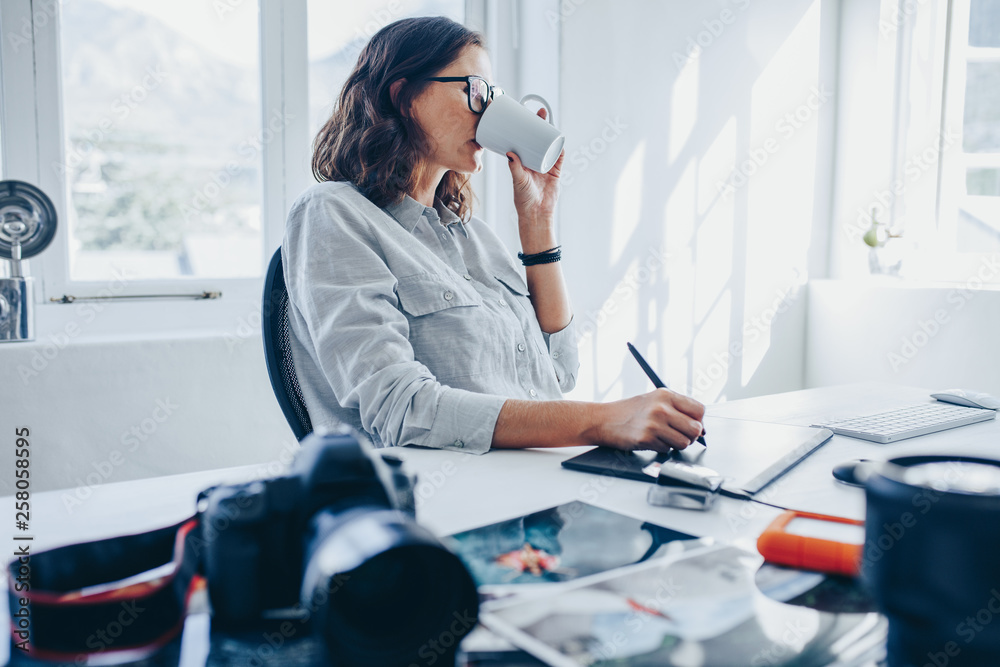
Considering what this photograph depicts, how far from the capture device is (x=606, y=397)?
8.66ft

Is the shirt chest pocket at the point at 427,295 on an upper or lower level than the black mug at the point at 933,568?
upper

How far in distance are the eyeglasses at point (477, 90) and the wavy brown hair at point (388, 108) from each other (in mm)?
25

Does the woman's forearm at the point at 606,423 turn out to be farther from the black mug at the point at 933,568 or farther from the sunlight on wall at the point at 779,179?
the sunlight on wall at the point at 779,179

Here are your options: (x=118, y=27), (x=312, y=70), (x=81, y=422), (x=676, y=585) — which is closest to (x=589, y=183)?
(x=312, y=70)

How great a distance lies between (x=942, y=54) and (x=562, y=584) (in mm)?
3116

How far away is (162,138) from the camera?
2.01 metres

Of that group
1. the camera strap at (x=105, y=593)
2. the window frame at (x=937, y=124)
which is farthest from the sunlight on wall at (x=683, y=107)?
the camera strap at (x=105, y=593)

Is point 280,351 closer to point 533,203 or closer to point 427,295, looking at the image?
point 427,295

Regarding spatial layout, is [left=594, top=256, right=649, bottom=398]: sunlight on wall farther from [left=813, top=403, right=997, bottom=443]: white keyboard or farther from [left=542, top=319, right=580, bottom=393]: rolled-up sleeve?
[left=813, top=403, right=997, bottom=443]: white keyboard

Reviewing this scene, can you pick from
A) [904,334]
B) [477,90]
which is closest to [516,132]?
[477,90]

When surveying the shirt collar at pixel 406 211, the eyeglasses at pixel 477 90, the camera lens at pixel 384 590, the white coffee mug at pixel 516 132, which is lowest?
the camera lens at pixel 384 590

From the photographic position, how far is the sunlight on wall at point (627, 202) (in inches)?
103

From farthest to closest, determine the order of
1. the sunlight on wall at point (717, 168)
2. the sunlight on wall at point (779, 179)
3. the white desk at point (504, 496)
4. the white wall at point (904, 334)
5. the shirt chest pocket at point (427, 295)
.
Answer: the sunlight on wall at point (779, 179) → the sunlight on wall at point (717, 168) → the white wall at point (904, 334) → the shirt chest pocket at point (427, 295) → the white desk at point (504, 496)

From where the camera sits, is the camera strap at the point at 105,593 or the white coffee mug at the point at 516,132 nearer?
the camera strap at the point at 105,593
